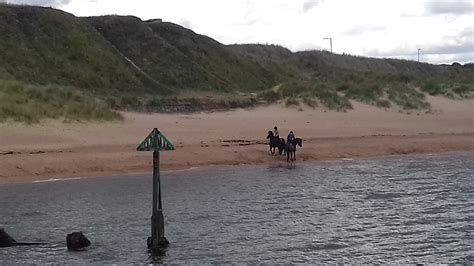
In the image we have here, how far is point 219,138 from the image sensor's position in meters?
39.1

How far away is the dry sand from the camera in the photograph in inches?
1272

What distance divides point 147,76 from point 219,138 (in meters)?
32.0

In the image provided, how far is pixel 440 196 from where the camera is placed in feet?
85.1

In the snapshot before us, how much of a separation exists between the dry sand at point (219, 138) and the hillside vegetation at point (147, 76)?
1.65m

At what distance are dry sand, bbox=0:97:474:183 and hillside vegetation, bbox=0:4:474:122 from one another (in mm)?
1647

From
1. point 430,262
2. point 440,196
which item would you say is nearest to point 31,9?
point 440,196

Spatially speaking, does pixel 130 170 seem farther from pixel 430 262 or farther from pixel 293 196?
pixel 430 262

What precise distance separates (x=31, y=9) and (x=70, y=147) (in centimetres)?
4559

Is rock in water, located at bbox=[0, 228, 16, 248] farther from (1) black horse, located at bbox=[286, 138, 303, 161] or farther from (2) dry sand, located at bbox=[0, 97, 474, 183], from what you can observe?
(1) black horse, located at bbox=[286, 138, 303, 161]

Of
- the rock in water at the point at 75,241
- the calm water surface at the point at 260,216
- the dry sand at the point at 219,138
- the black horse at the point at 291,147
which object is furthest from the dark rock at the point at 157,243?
the black horse at the point at 291,147

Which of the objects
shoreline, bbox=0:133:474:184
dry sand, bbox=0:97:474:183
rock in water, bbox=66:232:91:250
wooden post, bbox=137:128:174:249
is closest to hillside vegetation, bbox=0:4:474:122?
dry sand, bbox=0:97:474:183

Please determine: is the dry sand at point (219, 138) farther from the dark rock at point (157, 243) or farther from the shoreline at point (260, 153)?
the dark rock at point (157, 243)

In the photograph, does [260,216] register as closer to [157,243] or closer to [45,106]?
[157,243]

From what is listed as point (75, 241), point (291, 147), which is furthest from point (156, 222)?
point (291, 147)
